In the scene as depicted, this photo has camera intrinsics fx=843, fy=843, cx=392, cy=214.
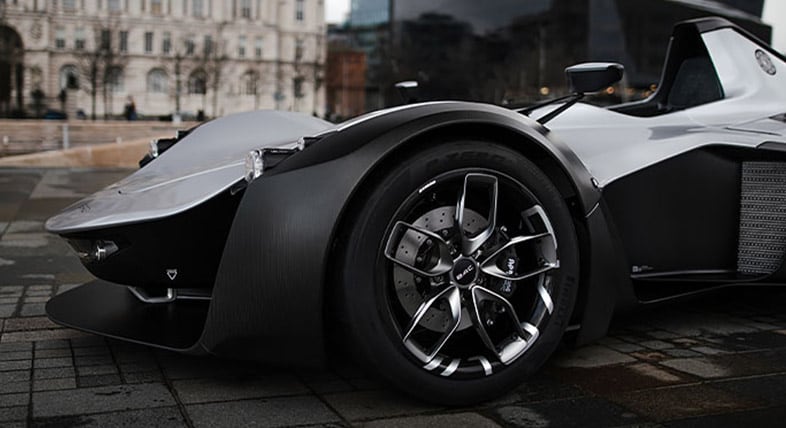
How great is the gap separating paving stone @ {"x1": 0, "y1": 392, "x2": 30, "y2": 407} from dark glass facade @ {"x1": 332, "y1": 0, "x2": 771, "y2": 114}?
179 ft

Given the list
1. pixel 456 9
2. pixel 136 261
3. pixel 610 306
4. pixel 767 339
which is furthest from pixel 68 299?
pixel 456 9

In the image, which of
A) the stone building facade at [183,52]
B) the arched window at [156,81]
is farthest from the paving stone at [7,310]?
the arched window at [156,81]

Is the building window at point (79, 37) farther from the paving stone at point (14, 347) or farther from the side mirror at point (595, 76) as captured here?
the side mirror at point (595, 76)

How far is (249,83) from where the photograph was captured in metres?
96.9

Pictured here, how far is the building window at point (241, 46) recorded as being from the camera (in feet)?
328

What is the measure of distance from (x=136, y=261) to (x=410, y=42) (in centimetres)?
6472

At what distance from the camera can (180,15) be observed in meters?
98.3

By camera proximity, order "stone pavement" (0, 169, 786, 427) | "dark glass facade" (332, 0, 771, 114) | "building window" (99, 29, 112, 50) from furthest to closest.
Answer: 1. "building window" (99, 29, 112, 50)
2. "dark glass facade" (332, 0, 771, 114)
3. "stone pavement" (0, 169, 786, 427)

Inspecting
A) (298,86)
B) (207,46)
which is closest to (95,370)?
(207,46)

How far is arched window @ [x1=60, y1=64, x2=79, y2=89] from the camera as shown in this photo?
9075cm

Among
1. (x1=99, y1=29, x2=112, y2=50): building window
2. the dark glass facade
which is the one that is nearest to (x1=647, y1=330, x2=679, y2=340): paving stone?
the dark glass facade

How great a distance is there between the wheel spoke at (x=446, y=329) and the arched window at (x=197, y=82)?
84.9 m

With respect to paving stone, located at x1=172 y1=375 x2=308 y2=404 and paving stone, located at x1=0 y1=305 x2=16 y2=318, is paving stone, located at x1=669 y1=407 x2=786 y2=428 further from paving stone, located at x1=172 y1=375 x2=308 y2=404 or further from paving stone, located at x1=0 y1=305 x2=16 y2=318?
paving stone, located at x1=0 y1=305 x2=16 y2=318

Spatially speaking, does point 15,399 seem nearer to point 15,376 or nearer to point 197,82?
point 15,376
